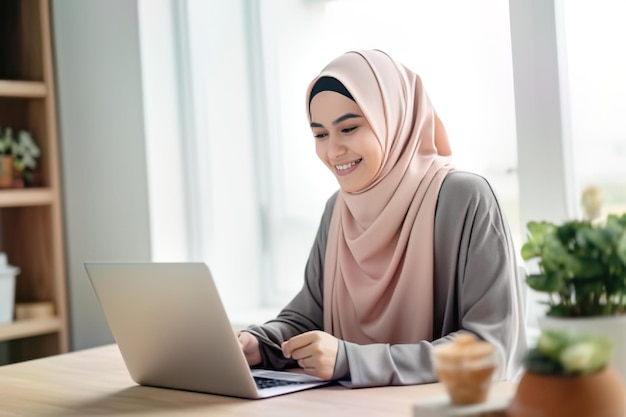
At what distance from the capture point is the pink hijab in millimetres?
1887

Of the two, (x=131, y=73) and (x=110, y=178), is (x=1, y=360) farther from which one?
(x=131, y=73)

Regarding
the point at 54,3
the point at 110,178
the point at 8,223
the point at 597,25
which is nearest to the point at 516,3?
the point at 597,25

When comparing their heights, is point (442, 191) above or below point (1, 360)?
above

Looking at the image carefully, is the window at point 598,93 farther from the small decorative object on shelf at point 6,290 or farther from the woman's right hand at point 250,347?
the small decorative object on shelf at point 6,290

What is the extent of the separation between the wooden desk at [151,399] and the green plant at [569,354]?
0.49ft

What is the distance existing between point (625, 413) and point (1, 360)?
2.76m

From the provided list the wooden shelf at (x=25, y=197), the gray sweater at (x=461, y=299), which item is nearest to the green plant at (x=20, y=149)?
the wooden shelf at (x=25, y=197)

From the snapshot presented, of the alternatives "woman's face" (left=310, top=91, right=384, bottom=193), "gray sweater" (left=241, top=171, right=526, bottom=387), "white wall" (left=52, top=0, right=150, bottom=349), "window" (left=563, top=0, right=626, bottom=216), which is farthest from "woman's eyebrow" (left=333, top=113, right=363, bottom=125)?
"white wall" (left=52, top=0, right=150, bottom=349)

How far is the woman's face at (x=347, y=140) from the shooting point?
1938 millimetres

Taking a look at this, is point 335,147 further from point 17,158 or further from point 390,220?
point 17,158

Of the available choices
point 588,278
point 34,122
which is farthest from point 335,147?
point 34,122

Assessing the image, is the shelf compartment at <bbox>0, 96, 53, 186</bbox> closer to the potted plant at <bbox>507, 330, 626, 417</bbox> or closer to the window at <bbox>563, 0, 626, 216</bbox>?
the window at <bbox>563, 0, 626, 216</bbox>

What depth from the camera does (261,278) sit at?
10.4 ft

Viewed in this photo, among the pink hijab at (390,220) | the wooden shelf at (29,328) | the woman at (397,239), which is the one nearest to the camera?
the woman at (397,239)
